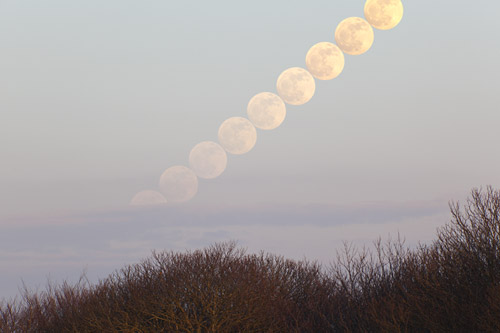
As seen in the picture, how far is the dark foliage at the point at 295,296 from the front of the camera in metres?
28.2

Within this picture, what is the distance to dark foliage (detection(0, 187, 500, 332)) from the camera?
92.6ft

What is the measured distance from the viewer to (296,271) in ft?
149

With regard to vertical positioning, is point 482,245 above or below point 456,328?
above

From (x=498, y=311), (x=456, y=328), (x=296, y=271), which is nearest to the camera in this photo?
(x=498, y=311)

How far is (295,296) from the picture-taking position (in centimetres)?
4153

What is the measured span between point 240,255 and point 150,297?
38.4 ft

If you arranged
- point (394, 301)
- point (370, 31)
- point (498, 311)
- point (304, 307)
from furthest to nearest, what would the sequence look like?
point (304, 307)
point (394, 301)
point (370, 31)
point (498, 311)

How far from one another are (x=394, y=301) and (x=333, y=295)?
9.02m

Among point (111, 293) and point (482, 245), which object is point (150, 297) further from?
point (482, 245)

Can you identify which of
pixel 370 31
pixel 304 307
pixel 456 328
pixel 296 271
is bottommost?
pixel 456 328

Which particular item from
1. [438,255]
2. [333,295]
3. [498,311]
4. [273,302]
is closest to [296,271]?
[333,295]

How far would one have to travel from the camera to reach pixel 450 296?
97.0 feet

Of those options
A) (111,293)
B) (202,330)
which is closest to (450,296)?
(202,330)

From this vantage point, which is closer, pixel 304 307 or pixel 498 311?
pixel 498 311
